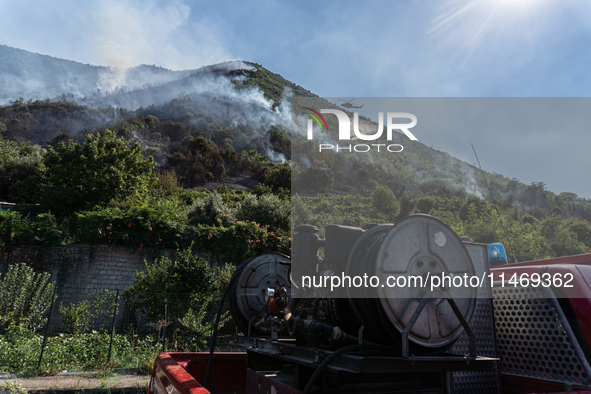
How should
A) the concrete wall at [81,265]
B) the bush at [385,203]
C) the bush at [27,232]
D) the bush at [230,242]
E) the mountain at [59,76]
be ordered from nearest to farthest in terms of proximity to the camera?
the concrete wall at [81,265]
the bush at [27,232]
the bush at [230,242]
the bush at [385,203]
the mountain at [59,76]

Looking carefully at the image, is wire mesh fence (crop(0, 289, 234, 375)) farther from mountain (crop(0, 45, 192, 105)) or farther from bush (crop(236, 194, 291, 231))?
mountain (crop(0, 45, 192, 105))

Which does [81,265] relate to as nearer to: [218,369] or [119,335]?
[119,335]

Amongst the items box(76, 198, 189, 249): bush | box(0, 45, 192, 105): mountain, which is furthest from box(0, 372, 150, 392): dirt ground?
box(0, 45, 192, 105): mountain

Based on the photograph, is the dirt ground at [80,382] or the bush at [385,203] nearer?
the dirt ground at [80,382]

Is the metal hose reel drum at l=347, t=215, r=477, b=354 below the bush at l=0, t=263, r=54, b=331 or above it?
above

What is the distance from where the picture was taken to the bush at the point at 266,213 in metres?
20.0

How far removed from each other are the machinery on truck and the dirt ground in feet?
10.0

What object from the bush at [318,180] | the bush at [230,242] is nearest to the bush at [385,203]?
the bush at [318,180]

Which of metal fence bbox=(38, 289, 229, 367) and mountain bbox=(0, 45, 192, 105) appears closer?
metal fence bbox=(38, 289, 229, 367)

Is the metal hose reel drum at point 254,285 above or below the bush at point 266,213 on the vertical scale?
below

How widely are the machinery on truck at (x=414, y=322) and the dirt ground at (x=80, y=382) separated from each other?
10.0 ft

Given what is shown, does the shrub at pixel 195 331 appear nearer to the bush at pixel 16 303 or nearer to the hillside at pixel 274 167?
the bush at pixel 16 303

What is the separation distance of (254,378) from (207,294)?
779cm

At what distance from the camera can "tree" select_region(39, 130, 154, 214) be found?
19.7 m
